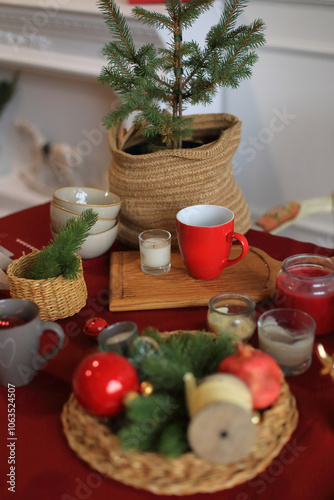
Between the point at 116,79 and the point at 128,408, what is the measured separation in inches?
23.5

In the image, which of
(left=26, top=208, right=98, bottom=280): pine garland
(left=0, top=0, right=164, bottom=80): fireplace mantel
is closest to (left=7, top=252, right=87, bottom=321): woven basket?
(left=26, top=208, right=98, bottom=280): pine garland

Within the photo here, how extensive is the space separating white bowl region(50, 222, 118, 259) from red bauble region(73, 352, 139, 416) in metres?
0.39

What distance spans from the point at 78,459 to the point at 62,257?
31cm

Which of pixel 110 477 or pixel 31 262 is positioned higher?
pixel 31 262

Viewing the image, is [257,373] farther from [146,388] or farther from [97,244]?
[97,244]

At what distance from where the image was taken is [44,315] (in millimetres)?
788

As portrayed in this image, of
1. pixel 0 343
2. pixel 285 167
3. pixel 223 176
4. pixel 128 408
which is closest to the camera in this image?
pixel 128 408

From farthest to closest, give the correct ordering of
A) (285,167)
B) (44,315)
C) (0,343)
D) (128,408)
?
1. (285,167)
2. (44,315)
3. (0,343)
4. (128,408)

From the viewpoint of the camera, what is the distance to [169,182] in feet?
3.12

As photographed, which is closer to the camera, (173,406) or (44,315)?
(173,406)

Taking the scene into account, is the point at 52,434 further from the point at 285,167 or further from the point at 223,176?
the point at 285,167

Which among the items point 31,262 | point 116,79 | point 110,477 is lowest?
point 110,477

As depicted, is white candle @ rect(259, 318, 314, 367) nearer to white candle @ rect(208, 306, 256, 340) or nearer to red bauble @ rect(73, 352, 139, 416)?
white candle @ rect(208, 306, 256, 340)

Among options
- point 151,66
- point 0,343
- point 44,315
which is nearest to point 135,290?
point 44,315
